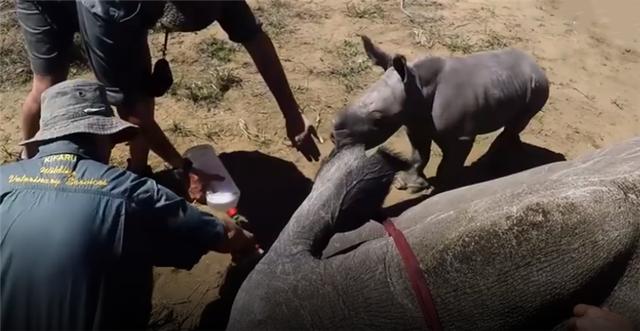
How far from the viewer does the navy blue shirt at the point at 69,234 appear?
2867 millimetres

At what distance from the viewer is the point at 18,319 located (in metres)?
2.95

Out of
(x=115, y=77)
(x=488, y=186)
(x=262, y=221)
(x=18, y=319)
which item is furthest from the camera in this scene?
(x=262, y=221)

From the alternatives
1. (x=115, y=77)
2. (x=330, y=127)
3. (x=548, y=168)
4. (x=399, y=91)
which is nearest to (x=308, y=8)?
(x=330, y=127)

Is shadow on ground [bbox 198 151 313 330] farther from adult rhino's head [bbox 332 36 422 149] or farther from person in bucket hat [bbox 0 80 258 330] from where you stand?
person in bucket hat [bbox 0 80 258 330]

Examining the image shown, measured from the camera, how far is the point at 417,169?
5.14 m

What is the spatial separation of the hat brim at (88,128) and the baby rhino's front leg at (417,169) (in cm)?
232

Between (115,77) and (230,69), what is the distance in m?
2.16

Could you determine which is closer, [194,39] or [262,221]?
[262,221]


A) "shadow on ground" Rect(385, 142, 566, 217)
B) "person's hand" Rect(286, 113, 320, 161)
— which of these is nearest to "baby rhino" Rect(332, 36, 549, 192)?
"person's hand" Rect(286, 113, 320, 161)

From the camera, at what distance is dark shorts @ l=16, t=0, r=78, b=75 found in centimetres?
424

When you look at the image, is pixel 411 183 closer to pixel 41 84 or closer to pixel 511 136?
pixel 511 136

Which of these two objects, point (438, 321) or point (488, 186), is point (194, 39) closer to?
point (488, 186)

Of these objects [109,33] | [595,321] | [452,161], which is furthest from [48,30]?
[595,321]

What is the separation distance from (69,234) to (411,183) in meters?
2.80
